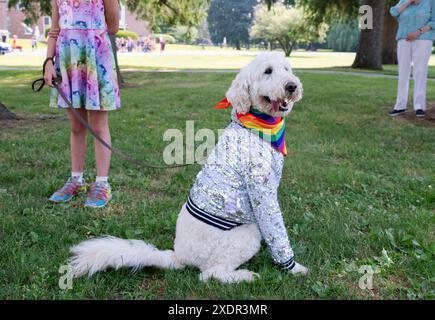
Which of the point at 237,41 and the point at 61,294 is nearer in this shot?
the point at 61,294

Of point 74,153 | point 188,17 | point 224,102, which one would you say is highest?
point 188,17

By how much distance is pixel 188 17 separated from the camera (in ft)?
53.6

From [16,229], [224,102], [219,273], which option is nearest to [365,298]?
[219,273]

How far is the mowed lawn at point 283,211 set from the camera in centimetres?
273

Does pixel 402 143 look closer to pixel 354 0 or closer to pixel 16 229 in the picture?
pixel 16 229

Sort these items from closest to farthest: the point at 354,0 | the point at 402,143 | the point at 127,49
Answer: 1. the point at 402,143
2. the point at 354,0
3. the point at 127,49

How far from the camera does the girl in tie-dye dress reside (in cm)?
384

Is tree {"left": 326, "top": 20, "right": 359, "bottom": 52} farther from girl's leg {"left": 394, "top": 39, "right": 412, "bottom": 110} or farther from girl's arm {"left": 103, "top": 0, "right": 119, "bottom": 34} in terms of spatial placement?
girl's arm {"left": 103, "top": 0, "right": 119, "bottom": 34}

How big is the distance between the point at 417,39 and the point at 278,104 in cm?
586

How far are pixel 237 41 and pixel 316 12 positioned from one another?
66.6 metres

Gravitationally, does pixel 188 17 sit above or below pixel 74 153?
above

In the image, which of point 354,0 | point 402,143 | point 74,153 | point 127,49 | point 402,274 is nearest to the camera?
point 402,274

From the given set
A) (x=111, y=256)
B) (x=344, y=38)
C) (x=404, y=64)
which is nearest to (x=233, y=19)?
(x=344, y=38)

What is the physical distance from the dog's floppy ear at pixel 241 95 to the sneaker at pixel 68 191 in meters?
2.16
